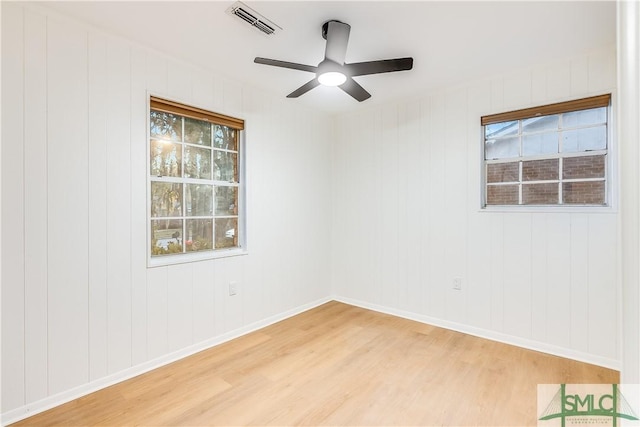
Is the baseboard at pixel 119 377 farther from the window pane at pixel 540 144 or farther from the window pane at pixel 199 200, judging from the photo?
the window pane at pixel 540 144

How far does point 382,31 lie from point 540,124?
1.74 metres

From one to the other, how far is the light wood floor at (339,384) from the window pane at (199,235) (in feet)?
3.08

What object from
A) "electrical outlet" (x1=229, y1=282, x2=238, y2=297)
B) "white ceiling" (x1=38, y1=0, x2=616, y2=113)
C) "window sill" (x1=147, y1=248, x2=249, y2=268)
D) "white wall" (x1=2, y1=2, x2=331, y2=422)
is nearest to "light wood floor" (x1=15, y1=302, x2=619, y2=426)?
"white wall" (x1=2, y1=2, x2=331, y2=422)

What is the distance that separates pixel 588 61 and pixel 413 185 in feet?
5.78

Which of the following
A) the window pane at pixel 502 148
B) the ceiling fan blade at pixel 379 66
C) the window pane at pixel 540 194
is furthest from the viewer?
the window pane at pixel 502 148

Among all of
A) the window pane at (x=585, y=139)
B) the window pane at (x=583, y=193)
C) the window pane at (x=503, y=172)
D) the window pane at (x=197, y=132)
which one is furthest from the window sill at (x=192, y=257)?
the window pane at (x=585, y=139)

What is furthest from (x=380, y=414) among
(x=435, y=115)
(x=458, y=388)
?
(x=435, y=115)

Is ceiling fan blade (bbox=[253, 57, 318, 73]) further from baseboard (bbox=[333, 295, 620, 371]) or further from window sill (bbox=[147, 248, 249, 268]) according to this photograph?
baseboard (bbox=[333, 295, 620, 371])

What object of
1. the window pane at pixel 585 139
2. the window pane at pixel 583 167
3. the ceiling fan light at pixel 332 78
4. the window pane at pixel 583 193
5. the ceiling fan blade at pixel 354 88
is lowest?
the window pane at pixel 583 193

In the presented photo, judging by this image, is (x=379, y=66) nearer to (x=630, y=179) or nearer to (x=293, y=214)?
(x=630, y=179)

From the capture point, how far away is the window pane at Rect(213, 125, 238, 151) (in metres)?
3.07

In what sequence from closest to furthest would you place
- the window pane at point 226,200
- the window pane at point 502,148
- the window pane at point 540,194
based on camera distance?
the window pane at point 540,194 → the window pane at point 502,148 → the window pane at point 226,200

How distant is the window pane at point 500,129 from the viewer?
3004 millimetres

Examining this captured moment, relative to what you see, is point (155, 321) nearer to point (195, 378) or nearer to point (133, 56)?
point (195, 378)
